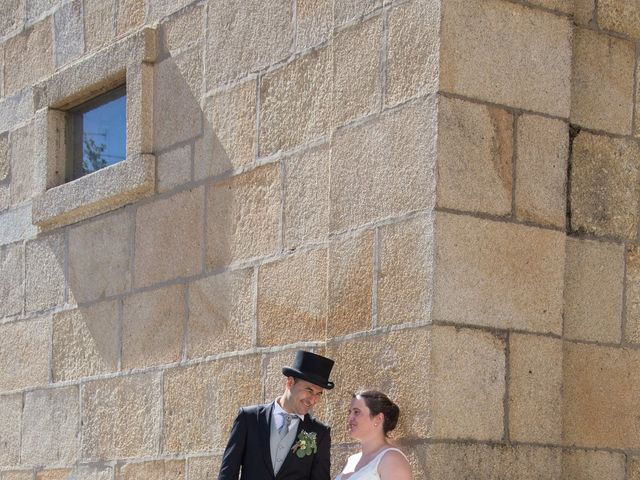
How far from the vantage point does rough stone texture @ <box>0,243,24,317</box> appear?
825 cm

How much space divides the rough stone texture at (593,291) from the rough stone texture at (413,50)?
0.93 metres

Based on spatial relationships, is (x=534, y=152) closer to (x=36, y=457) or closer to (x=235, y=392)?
(x=235, y=392)

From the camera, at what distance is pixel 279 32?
658 centimetres

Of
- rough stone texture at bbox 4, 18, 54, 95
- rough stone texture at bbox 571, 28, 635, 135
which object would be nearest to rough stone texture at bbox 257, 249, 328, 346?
rough stone texture at bbox 571, 28, 635, 135

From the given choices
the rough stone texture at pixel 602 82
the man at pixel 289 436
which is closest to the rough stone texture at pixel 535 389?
the man at pixel 289 436

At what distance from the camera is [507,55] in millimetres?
5652

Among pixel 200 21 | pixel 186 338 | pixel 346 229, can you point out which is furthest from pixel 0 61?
pixel 346 229

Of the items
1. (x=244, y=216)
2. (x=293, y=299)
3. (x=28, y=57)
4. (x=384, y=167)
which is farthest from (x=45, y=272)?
(x=384, y=167)

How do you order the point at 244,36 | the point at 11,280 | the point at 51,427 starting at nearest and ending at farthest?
the point at 244,36 < the point at 51,427 < the point at 11,280

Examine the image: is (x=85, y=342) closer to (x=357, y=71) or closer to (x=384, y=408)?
(x=357, y=71)

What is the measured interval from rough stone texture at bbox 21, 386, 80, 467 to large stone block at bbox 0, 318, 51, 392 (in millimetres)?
109

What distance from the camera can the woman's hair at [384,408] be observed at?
212 inches

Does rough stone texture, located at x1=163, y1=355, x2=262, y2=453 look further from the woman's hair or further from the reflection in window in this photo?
the reflection in window

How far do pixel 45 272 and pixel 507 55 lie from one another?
346cm
